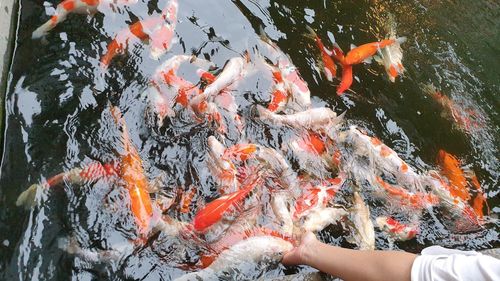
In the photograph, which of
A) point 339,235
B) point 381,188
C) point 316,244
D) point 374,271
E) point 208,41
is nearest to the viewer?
point 374,271

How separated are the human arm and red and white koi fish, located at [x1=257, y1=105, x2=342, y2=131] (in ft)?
3.75

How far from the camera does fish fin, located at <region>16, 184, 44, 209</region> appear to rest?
3445mm

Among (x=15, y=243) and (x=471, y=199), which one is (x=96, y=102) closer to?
(x=15, y=243)

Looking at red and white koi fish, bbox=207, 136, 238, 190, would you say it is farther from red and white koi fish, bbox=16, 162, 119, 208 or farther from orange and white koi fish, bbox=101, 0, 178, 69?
orange and white koi fish, bbox=101, 0, 178, 69

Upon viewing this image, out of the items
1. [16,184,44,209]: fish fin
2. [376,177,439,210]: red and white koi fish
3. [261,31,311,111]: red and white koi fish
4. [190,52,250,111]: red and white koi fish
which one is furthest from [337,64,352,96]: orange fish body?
[16,184,44,209]: fish fin

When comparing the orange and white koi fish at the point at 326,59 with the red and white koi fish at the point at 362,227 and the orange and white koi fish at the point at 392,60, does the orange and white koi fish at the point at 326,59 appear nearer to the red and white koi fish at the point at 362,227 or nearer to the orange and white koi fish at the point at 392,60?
the orange and white koi fish at the point at 392,60

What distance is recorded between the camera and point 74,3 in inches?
182

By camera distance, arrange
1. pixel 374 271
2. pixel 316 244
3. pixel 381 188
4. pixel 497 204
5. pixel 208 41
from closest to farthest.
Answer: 1. pixel 374 271
2. pixel 316 244
3. pixel 381 188
4. pixel 497 204
5. pixel 208 41

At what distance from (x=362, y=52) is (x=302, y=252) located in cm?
238

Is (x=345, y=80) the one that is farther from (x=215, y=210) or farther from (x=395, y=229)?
(x=215, y=210)

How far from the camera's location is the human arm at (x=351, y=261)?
3.01 meters

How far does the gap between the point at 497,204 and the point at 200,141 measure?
2525 millimetres

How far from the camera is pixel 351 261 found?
3.24 m

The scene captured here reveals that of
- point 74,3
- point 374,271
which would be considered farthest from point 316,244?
point 74,3
